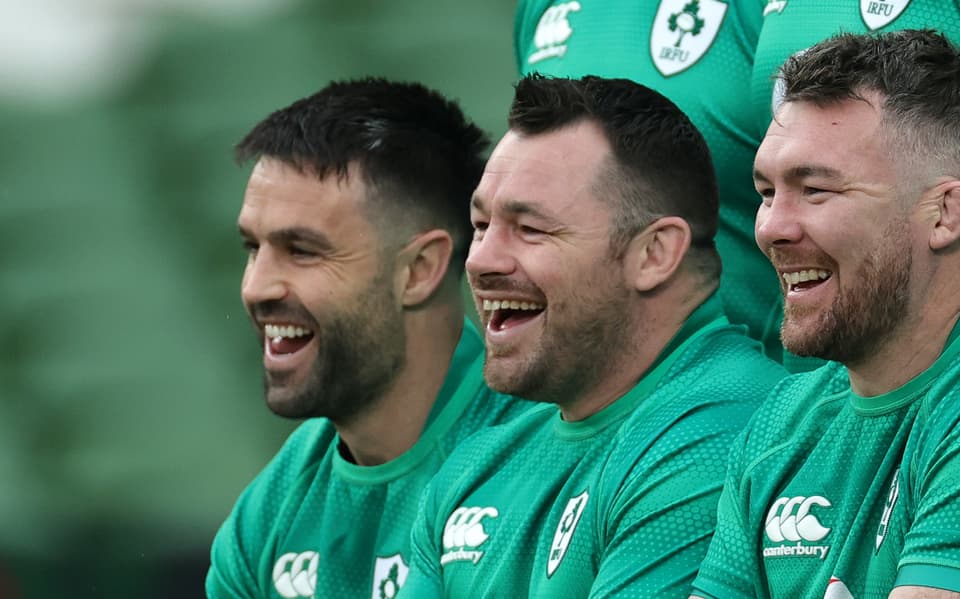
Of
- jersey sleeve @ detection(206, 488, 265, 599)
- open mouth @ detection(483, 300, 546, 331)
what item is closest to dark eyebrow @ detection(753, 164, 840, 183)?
open mouth @ detection(483, 300, 546, 331)

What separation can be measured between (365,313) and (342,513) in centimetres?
52

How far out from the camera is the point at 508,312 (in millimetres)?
4035

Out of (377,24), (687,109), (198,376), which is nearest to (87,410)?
(198,376)

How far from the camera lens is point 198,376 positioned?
8.66 meters

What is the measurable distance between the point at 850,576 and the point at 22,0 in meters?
7.15

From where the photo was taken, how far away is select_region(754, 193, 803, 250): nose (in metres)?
3.19

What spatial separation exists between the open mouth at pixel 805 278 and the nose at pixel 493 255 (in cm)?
85

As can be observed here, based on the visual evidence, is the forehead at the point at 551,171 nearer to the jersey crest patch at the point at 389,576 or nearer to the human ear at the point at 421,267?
the human ear at the point at 421,267

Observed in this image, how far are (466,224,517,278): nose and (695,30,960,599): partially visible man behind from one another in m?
0.81

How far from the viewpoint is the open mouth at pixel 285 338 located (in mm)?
4711

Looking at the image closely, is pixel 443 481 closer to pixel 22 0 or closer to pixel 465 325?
pixel 465 325

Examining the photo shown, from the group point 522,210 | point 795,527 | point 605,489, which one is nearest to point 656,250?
point 522,210

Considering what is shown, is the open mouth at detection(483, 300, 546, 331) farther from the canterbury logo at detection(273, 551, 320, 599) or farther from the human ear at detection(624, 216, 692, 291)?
the canterbury logo at detection(273, 551, 320, 599)

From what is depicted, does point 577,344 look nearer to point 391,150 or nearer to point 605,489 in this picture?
point 605,489
